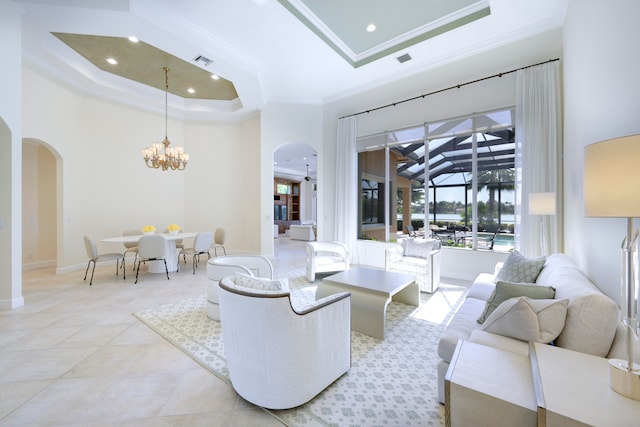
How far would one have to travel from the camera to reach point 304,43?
4.48 metres

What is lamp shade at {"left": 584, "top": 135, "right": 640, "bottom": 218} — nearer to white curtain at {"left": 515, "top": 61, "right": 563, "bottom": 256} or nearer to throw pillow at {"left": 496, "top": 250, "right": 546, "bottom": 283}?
throw pillow at {"left": 496, "top": 250, "right": 546, "bottom": 283}

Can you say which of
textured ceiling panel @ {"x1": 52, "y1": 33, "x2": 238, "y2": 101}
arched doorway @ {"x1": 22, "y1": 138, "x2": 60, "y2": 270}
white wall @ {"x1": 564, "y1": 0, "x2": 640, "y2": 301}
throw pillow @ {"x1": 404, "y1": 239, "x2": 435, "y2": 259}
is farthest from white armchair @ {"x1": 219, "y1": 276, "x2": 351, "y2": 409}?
arched doorway @ {"x1": 22, "y1": 138, "x2": 60, "y2": 270}

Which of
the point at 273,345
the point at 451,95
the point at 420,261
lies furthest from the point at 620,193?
the point at 451,95

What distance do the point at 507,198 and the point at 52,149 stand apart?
8370 mm

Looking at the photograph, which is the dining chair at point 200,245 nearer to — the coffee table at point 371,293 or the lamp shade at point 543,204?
the coffee table at point 371,293

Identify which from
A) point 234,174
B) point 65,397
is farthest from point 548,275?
point 234,174

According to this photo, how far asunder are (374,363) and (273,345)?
1.11 metres

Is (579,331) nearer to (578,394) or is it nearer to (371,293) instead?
(578,394)

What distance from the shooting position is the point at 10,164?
3.46 meters

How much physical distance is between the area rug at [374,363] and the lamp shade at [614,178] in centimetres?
150

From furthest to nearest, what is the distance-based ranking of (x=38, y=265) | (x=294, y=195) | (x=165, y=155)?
1. (x=294, y=195)
2. (x=38, y=265)
3. (x=165, y=155)

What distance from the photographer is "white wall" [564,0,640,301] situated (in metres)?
1.78

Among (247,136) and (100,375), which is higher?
(247,136)

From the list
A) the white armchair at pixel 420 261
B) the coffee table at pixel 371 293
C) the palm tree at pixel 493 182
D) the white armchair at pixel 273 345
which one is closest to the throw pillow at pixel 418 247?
the white armchair at pixel 420 261
